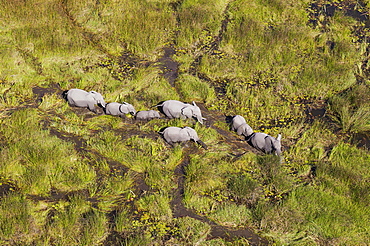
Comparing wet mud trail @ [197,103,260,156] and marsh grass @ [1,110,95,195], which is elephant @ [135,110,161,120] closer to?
wet mud trail @ [197,103,260,156]

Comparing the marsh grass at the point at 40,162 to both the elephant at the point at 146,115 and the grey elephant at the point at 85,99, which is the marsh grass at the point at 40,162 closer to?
the grey elephant at the point at 85,99

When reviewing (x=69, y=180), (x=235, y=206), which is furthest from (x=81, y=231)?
(x=235, y=206)

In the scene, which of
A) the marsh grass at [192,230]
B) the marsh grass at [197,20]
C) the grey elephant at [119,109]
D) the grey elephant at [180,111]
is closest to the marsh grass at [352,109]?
the grey elephant at [180,111]

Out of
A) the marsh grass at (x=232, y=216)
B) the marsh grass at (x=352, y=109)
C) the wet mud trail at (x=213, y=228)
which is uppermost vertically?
the marsh grass at (x=352, y=109)

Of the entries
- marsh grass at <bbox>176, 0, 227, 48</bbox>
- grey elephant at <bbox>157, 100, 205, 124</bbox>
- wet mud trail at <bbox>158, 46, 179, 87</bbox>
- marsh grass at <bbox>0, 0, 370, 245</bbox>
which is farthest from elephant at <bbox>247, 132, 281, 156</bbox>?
marsh grass at <bbox>176, 0, 227, 48</bbox>

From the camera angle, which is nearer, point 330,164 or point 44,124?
point 330,164

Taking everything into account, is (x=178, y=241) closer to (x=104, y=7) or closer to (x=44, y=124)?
(x=44, y=124)

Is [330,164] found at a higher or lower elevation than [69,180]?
higher
